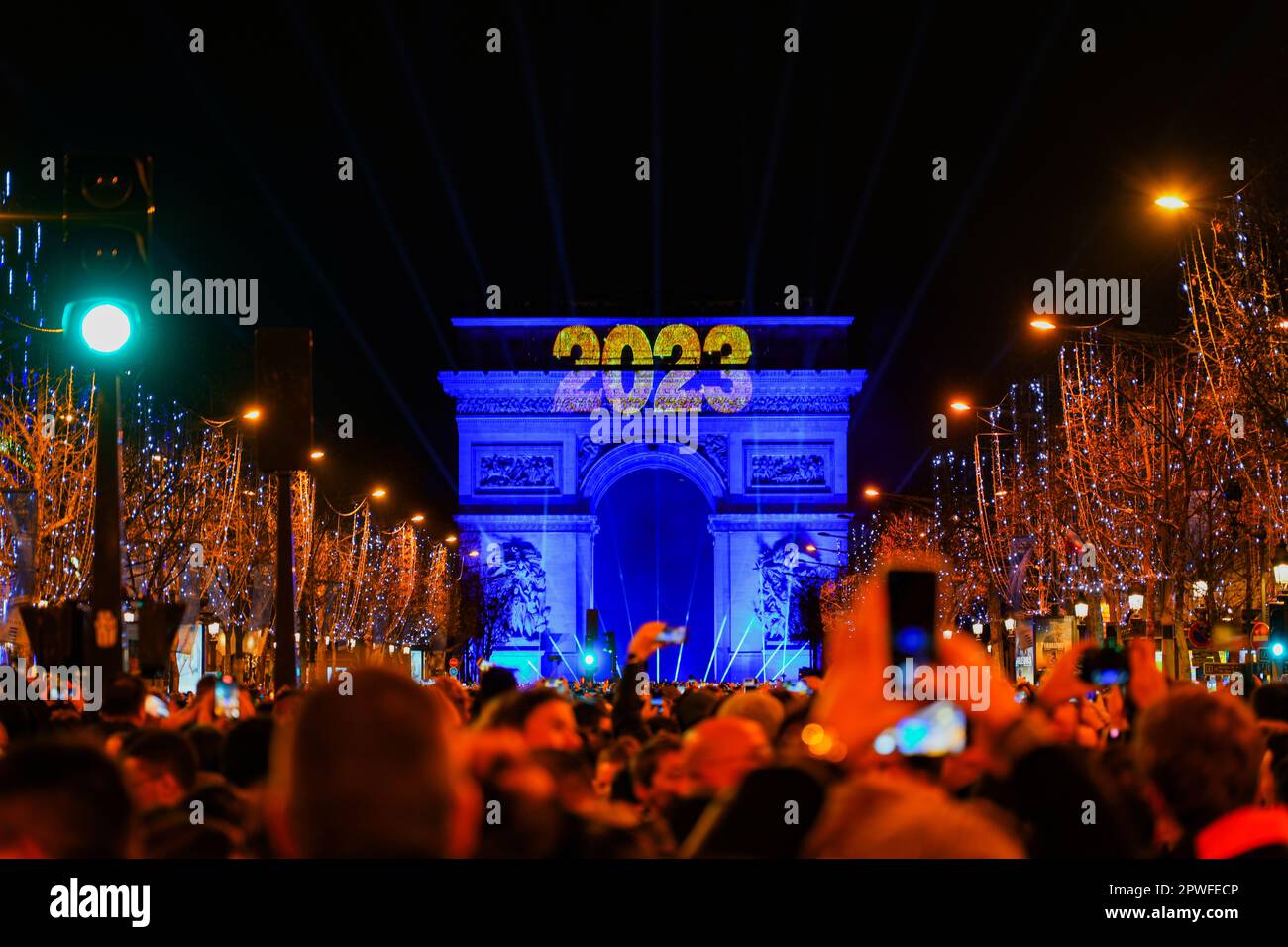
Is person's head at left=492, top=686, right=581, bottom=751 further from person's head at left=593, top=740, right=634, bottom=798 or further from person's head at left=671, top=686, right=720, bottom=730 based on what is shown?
person's head at left=671, top=686, right=720, bottom=730

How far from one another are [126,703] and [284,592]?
5.11 meters

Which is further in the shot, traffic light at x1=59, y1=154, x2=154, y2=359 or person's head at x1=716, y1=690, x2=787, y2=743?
person's head at x1=716, y1=690, x2=787, y2=743

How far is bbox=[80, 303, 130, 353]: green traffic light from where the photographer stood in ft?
29.9

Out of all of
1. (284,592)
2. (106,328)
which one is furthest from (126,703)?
(284,592)

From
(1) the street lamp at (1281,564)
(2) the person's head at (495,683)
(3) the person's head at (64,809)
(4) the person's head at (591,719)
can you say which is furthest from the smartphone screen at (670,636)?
(1) the street lamp at (1281,564)

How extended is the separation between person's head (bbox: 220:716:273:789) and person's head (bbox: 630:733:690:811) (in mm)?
2114

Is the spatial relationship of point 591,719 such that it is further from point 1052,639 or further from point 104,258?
point 1052,639

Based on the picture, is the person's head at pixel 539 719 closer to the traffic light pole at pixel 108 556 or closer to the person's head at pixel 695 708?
→ the traffic light pole at pixel 108 556

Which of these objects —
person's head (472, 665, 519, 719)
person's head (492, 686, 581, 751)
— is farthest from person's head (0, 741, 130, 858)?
person's head (472, 665, 519, 719)

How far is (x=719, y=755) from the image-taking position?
7625 mm
